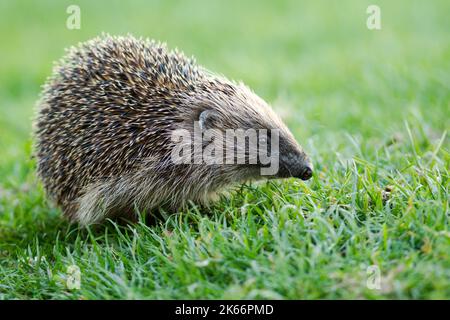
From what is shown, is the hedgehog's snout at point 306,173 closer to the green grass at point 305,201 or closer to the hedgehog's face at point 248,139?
the hedgehog's face at point 248,139

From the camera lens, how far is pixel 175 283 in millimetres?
5258

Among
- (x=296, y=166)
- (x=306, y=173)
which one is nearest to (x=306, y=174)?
(x=306, y=173)

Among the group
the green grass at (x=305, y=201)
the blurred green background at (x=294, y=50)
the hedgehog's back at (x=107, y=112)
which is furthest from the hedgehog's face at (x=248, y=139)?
the blurred green background at (x=294, y=50)

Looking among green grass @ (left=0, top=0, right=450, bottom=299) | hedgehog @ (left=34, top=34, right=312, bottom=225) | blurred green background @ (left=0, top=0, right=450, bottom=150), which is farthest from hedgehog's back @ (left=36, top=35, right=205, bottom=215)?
blurred green background @ (left=0, top=0, right=450, bottom=150)

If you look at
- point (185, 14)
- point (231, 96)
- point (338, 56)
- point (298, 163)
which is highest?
point (185, 14)

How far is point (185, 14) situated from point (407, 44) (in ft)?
22.4

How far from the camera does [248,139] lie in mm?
6805

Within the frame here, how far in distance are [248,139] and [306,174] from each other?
0.81 meters

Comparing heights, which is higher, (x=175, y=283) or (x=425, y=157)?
(x=425, y=157)

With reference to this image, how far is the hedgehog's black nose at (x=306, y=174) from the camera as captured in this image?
253 inches
